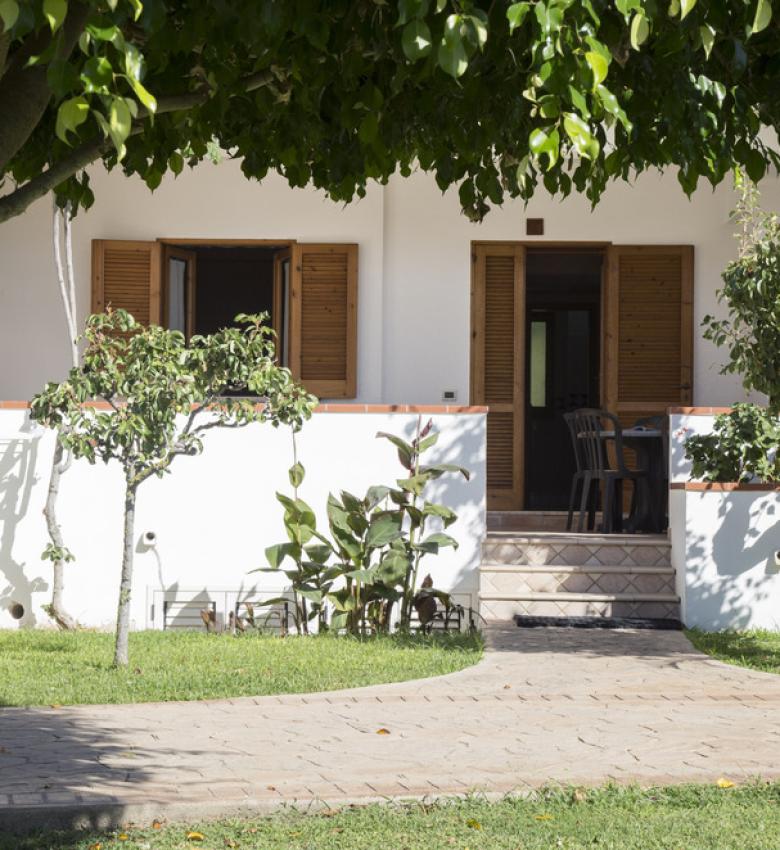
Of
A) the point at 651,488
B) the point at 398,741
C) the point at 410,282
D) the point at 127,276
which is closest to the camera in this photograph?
the point at 398,741

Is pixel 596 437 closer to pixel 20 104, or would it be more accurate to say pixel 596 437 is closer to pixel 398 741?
pixel 398 741

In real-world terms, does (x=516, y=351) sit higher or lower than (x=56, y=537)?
higher

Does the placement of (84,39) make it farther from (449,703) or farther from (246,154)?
(449,703)

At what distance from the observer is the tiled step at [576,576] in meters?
10.9

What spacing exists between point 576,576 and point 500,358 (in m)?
3.45

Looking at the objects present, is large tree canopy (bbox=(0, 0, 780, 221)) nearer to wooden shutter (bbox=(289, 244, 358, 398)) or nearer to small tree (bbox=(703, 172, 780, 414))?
small tree (bbox=(703, 172, 780, 414))

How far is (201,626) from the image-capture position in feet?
36.8

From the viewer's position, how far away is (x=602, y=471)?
12133 millimetres

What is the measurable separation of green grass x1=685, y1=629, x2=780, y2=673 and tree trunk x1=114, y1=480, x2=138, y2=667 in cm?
379

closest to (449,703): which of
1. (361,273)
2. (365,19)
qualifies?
(365,19)

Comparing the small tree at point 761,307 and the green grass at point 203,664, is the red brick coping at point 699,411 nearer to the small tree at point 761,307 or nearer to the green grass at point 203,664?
the small tree at point 761,307

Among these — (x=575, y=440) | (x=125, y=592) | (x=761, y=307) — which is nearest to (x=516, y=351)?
(x=575, y=440)

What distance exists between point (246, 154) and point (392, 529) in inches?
228

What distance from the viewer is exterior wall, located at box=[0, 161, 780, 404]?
538 inches
